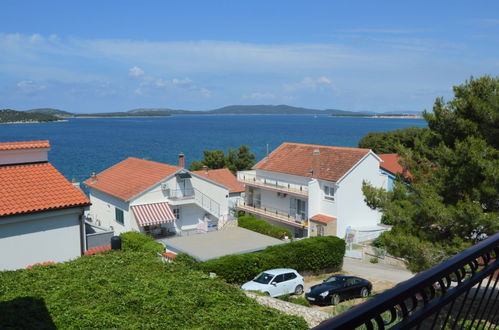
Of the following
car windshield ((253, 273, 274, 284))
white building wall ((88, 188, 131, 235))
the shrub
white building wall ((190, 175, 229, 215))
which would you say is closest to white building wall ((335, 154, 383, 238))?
white building wall ((190, 175, 229, 215))

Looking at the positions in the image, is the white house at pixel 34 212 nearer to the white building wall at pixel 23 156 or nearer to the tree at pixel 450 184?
the white building wall at pixel 23 156

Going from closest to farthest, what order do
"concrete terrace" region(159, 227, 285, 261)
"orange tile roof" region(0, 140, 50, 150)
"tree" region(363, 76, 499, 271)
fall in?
"tree" region(363, 76, 499, 271)
"orange tile roof" region(0, 140, 50, 150)
"concrete terrace" region(159, 227, 285, 261)

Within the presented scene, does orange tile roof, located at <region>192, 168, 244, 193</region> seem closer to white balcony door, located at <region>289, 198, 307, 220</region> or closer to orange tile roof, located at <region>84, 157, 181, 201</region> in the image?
white balcony door, located at <region>289, 198, 307, 220</region>

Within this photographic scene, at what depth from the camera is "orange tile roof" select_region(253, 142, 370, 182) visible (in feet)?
122

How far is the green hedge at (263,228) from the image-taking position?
34.1 metres

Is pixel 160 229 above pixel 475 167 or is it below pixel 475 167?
below

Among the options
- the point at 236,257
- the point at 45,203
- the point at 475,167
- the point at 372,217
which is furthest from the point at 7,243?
the point at 372,217

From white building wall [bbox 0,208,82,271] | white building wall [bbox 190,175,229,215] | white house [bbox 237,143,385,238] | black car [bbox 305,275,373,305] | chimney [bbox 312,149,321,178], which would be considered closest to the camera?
white building wall [bbox 0,208,82,271]

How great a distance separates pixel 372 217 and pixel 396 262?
9454 mm

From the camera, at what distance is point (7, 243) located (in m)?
14.9

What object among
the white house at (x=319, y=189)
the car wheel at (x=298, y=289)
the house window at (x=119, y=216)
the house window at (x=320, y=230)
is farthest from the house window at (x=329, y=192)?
the house window at (x=119, y=216)

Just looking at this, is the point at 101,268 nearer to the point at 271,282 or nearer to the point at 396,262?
the point at 271,282

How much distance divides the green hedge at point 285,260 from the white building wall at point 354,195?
833cm

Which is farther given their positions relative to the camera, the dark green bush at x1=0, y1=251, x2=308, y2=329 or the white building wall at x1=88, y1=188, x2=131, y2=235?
the white building wall at x1=88, y1=188, x2=131, y2=235
